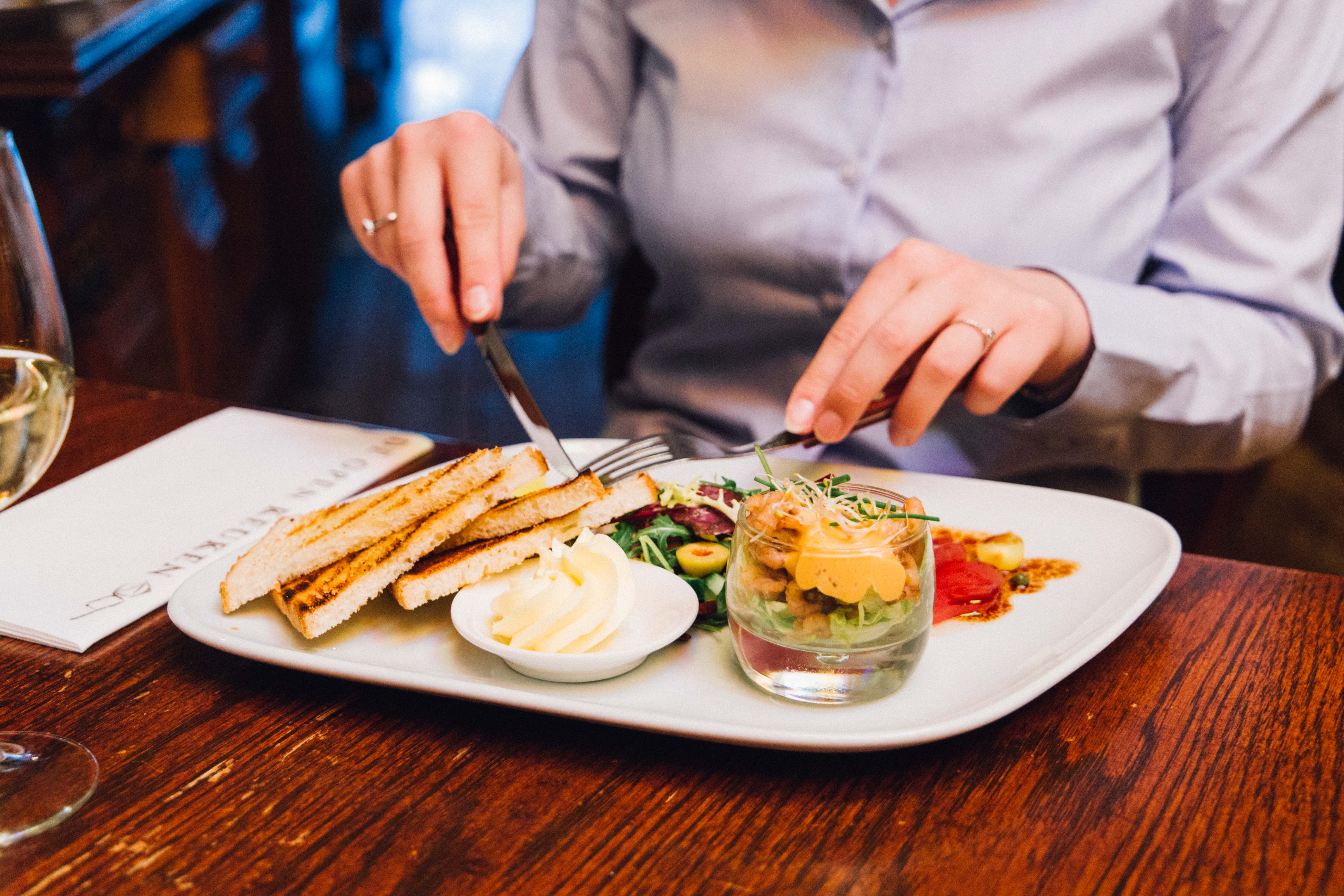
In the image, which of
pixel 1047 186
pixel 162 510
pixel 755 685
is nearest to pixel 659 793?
pixel 755 685

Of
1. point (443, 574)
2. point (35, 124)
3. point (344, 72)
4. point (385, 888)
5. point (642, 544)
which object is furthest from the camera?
point (344, 72)

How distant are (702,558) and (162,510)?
56 centimetres

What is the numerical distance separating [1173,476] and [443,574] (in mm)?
1165

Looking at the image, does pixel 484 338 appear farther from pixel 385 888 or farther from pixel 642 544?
pixel 385 888

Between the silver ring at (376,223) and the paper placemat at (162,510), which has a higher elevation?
the silver ring at (376,223)

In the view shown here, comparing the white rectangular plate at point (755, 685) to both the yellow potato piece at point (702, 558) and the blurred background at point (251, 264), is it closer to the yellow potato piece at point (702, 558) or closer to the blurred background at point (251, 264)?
the yellow potato piece at point (702, 558)

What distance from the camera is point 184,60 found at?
3.24m

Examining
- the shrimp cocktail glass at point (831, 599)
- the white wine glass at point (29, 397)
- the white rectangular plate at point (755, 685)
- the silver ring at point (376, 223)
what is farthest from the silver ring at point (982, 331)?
the white wine glass at point (29, 397)

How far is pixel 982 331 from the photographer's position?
1.03m

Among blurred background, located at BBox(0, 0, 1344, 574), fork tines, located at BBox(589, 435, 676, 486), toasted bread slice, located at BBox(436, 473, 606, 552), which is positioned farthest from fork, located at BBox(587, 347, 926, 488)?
blurred background, located at BBox(0, 0, 1344, 574)

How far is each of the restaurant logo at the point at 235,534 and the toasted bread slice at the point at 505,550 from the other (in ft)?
0.70

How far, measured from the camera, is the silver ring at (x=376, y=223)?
1192 millimetres

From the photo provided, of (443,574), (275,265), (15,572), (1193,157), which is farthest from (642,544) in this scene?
(275,265)

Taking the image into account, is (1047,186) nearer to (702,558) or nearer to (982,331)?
(982,331)
